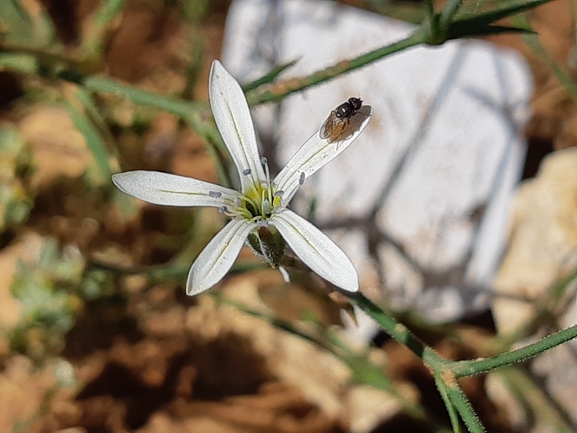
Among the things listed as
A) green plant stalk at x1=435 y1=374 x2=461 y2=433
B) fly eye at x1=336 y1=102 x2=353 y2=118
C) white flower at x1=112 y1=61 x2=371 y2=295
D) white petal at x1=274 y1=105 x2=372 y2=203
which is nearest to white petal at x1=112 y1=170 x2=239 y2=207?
white flower at x1=112 y1=61 x2=371 y2=295

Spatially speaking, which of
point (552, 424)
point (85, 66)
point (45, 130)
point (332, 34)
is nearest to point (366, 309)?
point (552, 424)

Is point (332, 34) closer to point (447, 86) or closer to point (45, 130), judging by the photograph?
point (447, 86)

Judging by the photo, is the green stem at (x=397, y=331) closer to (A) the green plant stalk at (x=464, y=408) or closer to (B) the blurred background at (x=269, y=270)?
(A) the green plant stalk at (x=464, y=408)

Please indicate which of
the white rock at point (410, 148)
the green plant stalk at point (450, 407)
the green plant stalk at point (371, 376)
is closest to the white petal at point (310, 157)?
the green plant stalk at point (450, 407)

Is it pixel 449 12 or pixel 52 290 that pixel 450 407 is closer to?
pixel 449 12

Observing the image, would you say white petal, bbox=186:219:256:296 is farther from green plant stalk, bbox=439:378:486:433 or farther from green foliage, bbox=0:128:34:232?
green foliage, bbox=0:128:34:232

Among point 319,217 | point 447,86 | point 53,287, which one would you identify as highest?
point 447,86
